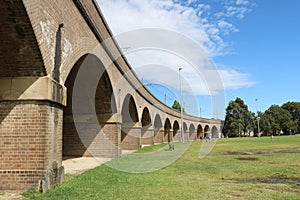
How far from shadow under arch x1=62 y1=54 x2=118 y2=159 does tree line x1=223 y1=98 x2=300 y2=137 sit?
60079 mm

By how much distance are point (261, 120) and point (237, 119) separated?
12.4 m

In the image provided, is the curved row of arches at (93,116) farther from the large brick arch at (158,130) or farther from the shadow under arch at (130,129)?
the large brick arch at (158,130)

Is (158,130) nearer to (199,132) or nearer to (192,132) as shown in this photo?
(192,132)

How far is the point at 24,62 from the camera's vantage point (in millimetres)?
6488

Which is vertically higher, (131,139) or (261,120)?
(261,120)

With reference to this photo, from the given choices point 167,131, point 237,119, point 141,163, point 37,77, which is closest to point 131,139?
point 141,163

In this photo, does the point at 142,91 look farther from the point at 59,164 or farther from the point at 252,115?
the point at 252,115

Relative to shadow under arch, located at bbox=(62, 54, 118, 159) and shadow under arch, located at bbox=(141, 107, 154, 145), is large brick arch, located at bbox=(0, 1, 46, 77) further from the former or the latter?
shadow under arch, located at bbox=(141, 107, 154, 145)

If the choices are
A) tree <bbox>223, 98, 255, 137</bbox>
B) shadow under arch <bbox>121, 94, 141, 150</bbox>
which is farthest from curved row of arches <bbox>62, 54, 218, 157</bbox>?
tree <bbox>223, 98, 255, 137</bbox>

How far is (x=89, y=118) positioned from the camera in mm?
15273

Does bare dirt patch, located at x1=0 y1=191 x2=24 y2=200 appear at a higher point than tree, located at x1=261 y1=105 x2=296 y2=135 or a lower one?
lower

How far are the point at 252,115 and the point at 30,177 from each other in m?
79.1

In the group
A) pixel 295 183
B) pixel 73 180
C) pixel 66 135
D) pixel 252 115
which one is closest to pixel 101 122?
pixel 66 135

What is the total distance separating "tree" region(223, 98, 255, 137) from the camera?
71062mm
